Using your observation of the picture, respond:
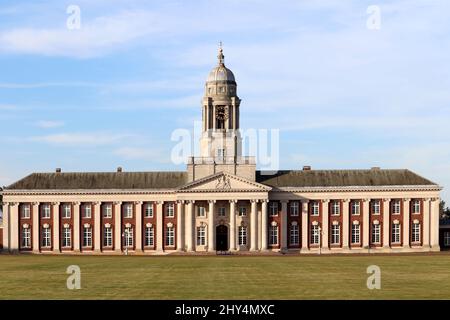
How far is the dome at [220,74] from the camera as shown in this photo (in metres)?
121

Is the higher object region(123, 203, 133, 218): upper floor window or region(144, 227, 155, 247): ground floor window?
region(123, 203, 133, 218): upper floor window

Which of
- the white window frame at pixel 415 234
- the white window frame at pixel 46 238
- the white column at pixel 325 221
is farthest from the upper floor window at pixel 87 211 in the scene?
the white window frame at pixel 415 234

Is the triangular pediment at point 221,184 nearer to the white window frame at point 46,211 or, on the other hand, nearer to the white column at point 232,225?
the white column at point 232,225

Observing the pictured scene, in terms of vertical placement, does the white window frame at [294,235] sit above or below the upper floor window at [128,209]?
below

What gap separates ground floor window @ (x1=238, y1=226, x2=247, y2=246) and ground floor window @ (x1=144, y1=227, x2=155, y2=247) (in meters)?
10.9

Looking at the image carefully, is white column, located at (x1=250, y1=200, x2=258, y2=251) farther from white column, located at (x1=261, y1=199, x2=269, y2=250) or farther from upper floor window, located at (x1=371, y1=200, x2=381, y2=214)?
upper floor window, located at (x1=371, y1=200, x2=381, y2=214)

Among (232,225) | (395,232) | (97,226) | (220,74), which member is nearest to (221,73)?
(220,74)

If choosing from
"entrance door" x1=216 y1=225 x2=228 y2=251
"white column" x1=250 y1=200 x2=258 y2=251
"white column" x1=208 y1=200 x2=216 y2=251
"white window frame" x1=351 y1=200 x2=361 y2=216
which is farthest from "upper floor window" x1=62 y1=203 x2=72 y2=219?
"white window frame" x1=351 y1=200 x2=361 y2=216

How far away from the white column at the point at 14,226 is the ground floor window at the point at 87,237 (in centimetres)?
837

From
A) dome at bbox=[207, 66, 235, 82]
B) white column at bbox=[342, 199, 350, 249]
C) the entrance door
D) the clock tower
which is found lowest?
the entrance door

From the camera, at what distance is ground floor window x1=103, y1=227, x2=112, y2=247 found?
114688mm

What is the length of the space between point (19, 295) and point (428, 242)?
81469mm

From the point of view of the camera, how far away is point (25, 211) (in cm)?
11575

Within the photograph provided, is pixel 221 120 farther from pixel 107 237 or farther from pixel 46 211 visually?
pixel 46 211
